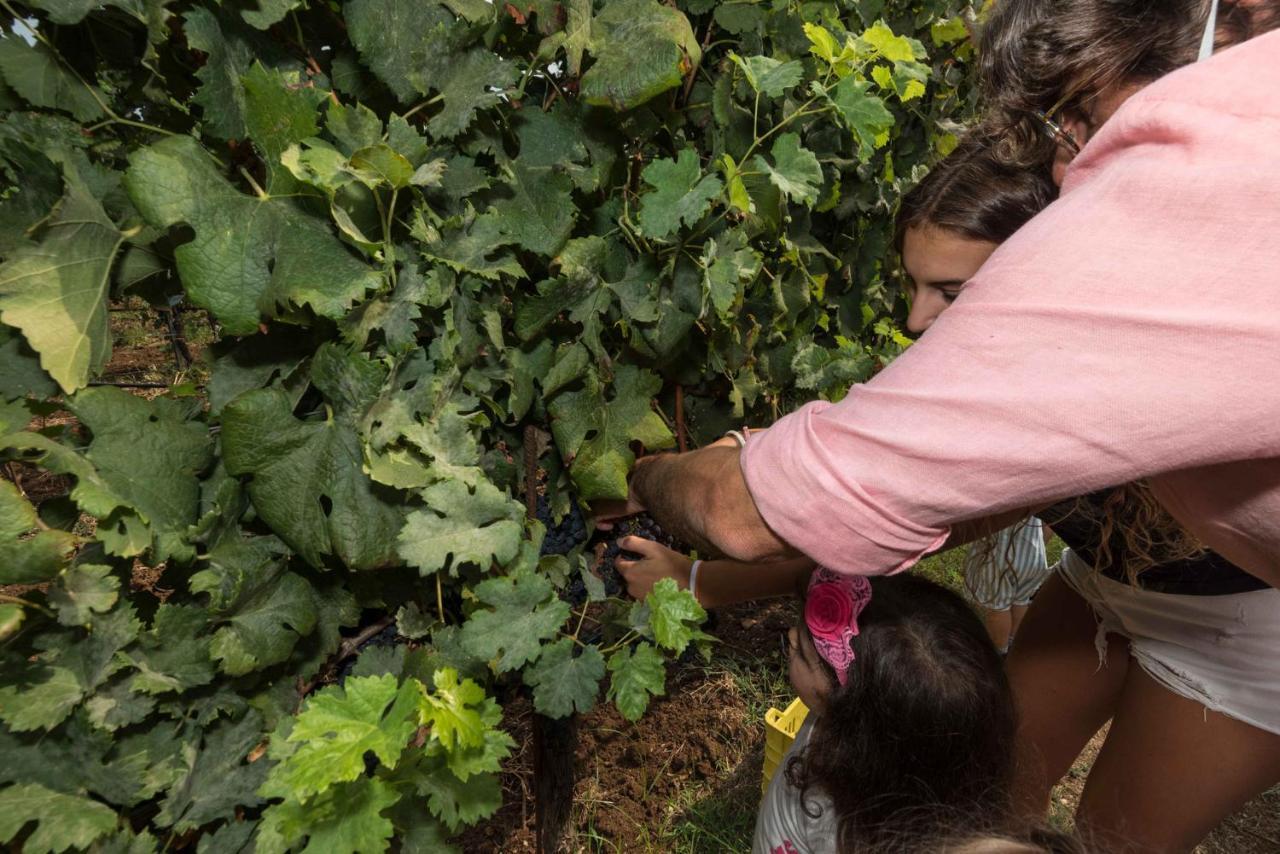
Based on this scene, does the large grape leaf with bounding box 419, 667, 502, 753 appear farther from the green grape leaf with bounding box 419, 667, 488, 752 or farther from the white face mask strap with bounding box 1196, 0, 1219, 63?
the white face mask strap with bounding box 1196, 0, 1219, 63

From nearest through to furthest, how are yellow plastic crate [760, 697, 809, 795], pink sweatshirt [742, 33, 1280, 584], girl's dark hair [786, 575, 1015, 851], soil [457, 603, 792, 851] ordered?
pink sweatshirt [742, 33, 1280, 584], girl's dark hair [786, 575, 1015, 851], yellow plastic crate [760, 697, 809, 795], soil [457, 603, 792, 851]

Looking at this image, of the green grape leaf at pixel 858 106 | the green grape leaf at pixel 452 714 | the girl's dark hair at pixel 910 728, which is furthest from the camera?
the girl's dark hair at pixel 910 728

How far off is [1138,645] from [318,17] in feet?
7.11

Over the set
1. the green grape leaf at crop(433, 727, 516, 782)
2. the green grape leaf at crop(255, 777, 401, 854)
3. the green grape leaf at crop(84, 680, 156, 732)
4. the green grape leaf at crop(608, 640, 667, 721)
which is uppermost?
the green grape leaf at crop(84, 680, 156, 732)

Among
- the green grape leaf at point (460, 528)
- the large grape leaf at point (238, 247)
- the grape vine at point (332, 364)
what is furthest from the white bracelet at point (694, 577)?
the large grape leaf at point (238, 247)

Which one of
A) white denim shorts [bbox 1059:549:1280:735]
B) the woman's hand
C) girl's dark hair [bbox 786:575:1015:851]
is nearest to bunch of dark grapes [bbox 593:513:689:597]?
the woman's hand

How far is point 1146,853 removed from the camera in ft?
5.76

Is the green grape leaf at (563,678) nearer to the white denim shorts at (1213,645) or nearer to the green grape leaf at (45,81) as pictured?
the green grape leaf at (45,81)

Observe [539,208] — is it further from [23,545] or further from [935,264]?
[935,264]

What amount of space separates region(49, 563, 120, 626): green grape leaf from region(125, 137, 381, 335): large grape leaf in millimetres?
323

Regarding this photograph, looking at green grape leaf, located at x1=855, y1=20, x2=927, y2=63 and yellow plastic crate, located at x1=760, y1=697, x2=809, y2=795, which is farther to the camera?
yellow plastic crate, located at x1=760, y1=697, x2=809, y2=795

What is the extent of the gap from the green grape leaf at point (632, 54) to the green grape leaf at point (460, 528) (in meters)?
0.62

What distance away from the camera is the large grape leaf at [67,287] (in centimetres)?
86

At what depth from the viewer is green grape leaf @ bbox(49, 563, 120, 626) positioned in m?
0.90
